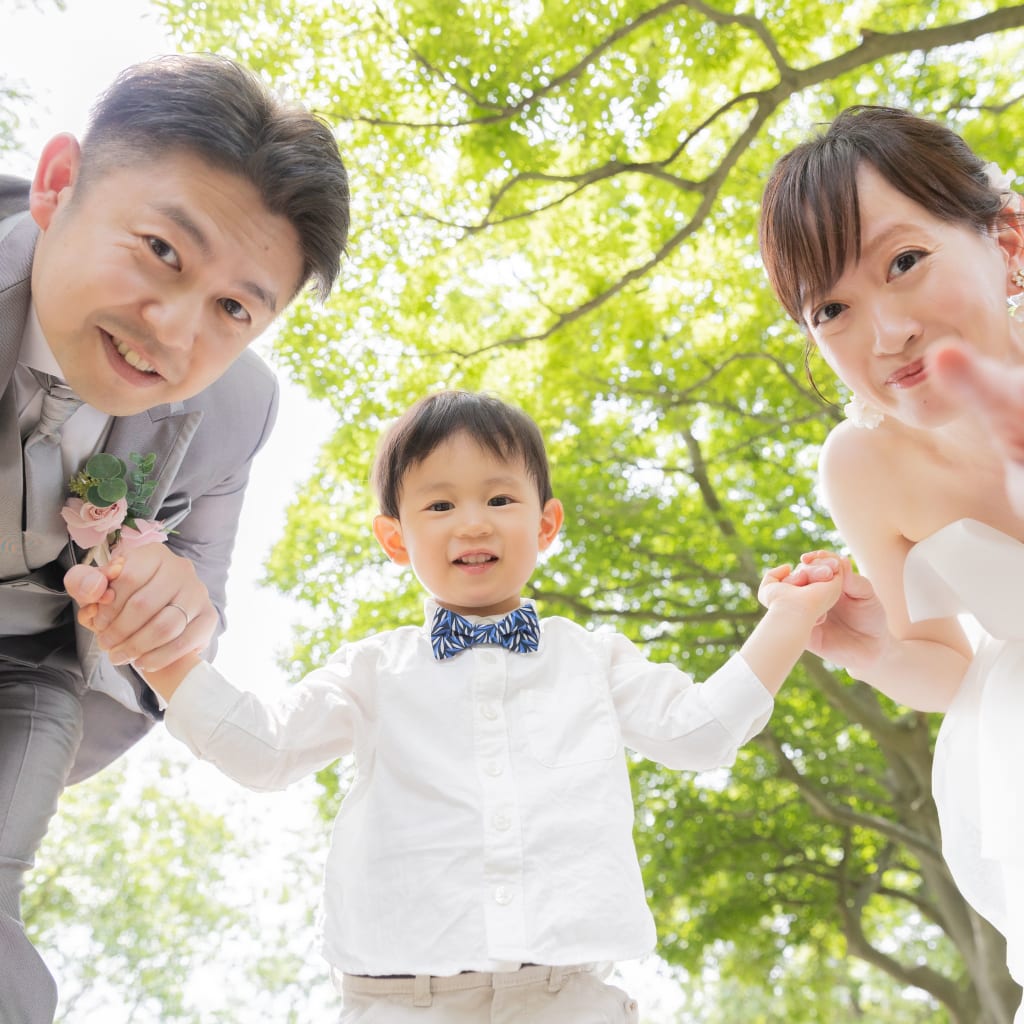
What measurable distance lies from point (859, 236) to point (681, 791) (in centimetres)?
624

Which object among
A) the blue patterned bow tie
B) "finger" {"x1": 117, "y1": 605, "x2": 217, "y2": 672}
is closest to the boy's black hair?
the blue patterned bow tie

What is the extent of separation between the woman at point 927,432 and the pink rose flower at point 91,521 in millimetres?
1321

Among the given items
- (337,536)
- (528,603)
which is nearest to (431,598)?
(528,603)

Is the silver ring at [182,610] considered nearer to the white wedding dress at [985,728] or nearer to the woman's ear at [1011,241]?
the white wedding dress at [985,728]

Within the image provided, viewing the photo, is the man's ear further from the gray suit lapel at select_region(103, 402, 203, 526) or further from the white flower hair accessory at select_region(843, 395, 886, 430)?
the white flower hair accessory at select_region(843, 395, 886, 430)

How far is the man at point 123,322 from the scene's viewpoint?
1.85 meters

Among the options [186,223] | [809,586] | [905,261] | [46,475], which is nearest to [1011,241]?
[905,261]

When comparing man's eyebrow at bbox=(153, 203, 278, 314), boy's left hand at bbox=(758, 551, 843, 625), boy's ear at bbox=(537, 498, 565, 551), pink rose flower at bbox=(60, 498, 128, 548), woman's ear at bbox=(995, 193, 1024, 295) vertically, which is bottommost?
boy's left hand at bbox=(758, 551, 843, 625)

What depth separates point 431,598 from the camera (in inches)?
89.7

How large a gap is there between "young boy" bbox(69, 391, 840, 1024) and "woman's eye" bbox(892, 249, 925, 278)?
56cm

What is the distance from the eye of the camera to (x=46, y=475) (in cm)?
201

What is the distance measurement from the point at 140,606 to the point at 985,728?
4.82ft

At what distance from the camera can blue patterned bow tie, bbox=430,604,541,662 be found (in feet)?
6.84

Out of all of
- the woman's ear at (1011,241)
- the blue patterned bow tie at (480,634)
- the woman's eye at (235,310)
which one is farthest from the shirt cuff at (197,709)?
the woman's ear at (1011,241)
